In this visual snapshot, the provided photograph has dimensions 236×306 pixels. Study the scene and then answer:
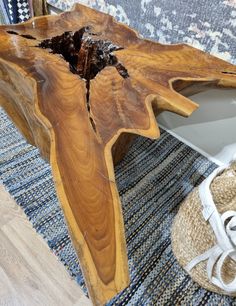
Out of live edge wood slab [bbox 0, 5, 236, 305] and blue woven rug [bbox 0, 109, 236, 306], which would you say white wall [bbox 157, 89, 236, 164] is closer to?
blue woven rug [bbox 0, 109, 236, 306]

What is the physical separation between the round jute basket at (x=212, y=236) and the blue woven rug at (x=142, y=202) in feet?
0.30

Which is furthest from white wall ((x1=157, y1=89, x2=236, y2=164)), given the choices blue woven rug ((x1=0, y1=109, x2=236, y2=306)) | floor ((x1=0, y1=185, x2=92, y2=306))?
floor ((x1=0, y1=185, x2=92, y2=306))

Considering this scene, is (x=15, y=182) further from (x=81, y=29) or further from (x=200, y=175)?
(x=200, y=175)

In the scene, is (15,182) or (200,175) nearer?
(15,182)

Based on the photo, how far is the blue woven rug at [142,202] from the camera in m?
0.89

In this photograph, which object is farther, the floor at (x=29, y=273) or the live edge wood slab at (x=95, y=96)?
the floor at (x=29, y=273)

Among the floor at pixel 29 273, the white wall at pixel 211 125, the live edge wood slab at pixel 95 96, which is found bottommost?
the floor at pixel 29 273

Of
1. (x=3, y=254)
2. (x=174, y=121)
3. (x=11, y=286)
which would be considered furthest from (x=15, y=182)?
(x=174, y=121)

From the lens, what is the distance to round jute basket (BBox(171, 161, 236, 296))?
73 cm

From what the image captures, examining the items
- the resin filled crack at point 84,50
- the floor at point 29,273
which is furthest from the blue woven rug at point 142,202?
the resin filled crack at point 84,50

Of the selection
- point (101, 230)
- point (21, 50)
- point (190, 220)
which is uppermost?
point (21, 50)

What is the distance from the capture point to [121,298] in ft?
2.78

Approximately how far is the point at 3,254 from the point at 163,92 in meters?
0.74

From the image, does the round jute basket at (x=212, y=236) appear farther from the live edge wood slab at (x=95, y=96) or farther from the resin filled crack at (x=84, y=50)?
the resin filled crack at (x=84, y=50)
